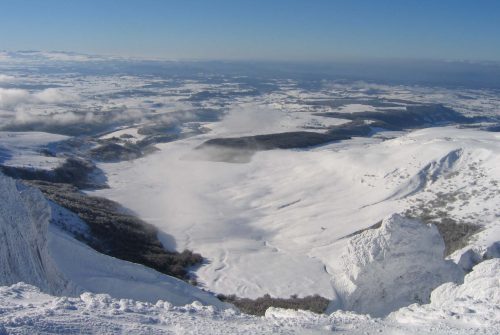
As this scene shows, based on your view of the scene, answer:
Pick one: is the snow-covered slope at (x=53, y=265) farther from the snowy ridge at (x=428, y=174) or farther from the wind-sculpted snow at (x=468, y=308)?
the snowy ridge at (x=428, y=174)

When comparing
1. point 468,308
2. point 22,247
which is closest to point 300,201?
point 22,247

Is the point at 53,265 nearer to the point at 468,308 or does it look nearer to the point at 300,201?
the point at 468,308

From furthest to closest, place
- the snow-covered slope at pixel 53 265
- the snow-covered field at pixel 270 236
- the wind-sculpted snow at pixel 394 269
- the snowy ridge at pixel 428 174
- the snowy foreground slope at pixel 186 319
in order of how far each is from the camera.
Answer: the snowy ridge at pixel 428 174 → the wind-sculpted snow at pixel 394 269 → the snow-covered slope at pixel 53 265 → the snow-covered field at pixel 270 236 → the snowy foreground slope at pixel 186 319

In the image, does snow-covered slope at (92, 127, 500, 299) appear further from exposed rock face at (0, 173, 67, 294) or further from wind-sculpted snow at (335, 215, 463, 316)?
exposed rock face at (0, 173, 67, 294)

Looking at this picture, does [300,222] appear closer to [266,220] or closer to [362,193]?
[266,220]

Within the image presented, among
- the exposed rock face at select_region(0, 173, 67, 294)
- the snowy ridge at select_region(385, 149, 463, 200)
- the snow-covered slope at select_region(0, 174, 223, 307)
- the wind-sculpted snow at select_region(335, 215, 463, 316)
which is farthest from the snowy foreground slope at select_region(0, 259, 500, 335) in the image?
the snowy ridge at select_region(385, 149, 463, 200)

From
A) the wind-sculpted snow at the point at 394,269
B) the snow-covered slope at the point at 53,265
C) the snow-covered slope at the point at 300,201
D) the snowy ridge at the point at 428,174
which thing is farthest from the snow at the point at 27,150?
the wind-sculpted snow at the point at 394,269

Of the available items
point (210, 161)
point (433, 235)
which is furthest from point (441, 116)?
point (433, 235)
